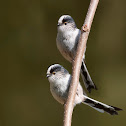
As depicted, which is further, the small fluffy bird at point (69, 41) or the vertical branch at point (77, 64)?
the small fluffy bird at point (69, 41)

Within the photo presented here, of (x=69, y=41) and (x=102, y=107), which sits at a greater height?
(x=69, y=41)

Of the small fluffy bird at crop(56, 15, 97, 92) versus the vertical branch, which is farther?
the small fluffy bird at crop(56, 15, 97, 92)

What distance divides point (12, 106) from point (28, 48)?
0.50 meters

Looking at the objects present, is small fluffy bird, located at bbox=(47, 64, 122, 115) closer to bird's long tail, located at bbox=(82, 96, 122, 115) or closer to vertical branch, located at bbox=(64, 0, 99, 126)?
bird's long tail, located at bbox=(82, 96, 122, 115)

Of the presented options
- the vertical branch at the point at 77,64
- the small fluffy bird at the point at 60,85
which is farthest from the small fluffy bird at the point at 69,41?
the vertical branch at the point at 77,64

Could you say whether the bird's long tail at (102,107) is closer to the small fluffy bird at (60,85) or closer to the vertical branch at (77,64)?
the small fluffy bird at (60,85)

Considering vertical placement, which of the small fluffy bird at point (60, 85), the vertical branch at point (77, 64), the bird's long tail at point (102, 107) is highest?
the vertical branch at point (77, 64)

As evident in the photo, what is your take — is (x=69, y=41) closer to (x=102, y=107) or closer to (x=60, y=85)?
(x=60, y=85)

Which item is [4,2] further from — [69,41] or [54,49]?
[69,41]

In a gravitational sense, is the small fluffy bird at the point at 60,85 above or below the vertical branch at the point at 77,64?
below

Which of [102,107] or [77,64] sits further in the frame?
[102,107]

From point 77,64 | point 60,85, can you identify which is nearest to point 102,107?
point 60,85

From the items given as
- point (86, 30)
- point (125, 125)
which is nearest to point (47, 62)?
point (125, 125)

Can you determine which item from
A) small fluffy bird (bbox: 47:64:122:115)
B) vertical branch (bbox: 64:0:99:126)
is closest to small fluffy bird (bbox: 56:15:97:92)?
small fluffy bird (bbox: 47:64:122:115)
